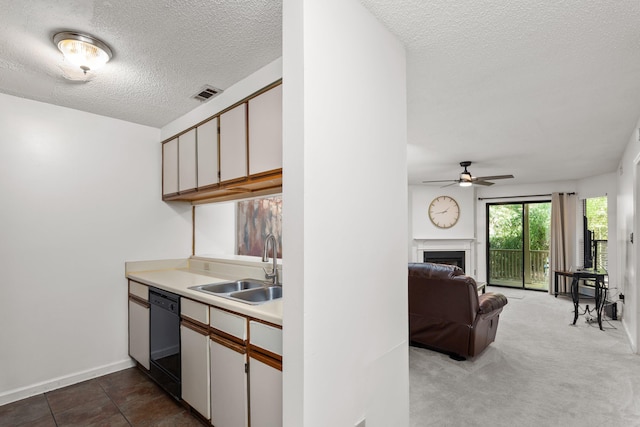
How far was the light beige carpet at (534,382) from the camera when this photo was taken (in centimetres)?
234

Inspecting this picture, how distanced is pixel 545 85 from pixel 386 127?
1543 millimetres

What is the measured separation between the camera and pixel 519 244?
7.39 m

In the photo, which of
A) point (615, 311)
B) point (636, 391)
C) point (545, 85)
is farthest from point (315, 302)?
point (615, 311)

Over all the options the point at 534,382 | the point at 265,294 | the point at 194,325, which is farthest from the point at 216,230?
the point at 534,382

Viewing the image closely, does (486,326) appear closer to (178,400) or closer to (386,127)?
(386,127)

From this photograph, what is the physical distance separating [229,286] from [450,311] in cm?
223

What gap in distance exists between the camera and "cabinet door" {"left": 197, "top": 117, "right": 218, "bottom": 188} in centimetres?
273

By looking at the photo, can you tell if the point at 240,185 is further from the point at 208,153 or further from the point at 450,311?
the point at 450,311

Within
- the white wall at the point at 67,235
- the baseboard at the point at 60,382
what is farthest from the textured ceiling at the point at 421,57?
the baseboard at the point at 60,382

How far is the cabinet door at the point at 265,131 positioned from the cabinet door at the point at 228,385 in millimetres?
1170

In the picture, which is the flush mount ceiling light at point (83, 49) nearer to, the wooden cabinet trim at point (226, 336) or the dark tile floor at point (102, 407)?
the wooden cabinet trim at point (226, 336)

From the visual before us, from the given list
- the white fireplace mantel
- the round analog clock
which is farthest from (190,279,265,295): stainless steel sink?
the round analog clock

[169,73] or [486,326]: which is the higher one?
[169,73]

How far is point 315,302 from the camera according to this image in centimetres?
131
